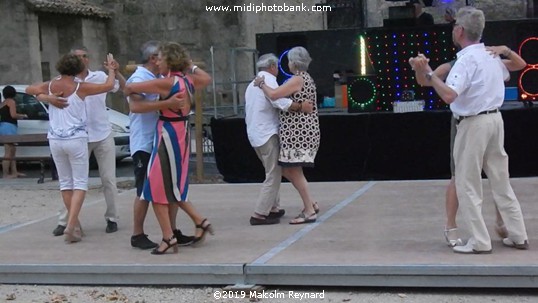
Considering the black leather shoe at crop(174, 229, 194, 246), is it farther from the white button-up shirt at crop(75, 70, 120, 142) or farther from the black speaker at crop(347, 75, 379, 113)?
the black speaker at crop(347, 75, 379, 113)

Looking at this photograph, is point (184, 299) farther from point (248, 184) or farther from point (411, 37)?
point (411, 37)

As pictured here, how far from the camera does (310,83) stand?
7.64 metres

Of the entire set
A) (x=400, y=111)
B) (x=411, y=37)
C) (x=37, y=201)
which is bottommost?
(x=37, y=201)

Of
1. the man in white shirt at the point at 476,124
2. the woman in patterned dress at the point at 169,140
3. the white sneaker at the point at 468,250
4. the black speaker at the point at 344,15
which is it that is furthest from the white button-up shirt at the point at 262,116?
the black speaker at the point at 344,15

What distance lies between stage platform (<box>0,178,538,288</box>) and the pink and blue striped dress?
50 centimetres

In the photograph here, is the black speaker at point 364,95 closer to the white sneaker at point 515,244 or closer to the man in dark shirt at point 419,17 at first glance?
the man in dark shirt at point 419,17

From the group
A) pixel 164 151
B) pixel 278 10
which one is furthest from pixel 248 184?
pixel 278 10

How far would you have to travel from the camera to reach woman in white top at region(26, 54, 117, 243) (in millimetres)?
7402

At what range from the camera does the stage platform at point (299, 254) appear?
5.95 metres

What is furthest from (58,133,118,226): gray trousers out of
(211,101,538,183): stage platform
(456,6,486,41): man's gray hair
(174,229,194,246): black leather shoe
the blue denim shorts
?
the blue denim shorts

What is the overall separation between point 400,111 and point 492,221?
3.59m

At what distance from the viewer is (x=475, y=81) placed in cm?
605

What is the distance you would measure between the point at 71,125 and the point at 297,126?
1.92 meters
